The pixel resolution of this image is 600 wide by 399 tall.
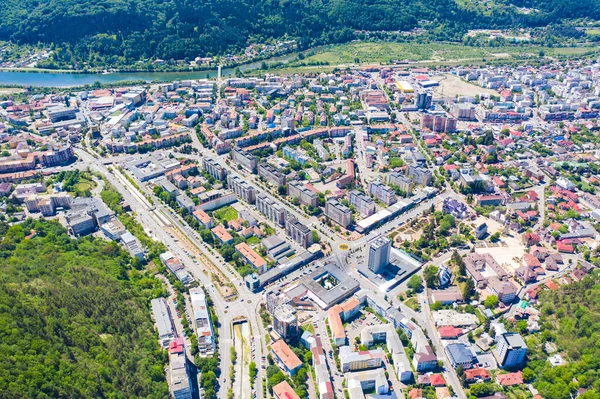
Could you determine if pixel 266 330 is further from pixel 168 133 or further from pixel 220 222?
pixel 168 133

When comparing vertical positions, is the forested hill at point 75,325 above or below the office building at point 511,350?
above

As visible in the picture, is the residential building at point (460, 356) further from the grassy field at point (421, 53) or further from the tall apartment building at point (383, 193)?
the grassy field at point (421, 53)

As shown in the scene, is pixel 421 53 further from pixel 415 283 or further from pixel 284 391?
pixel 284 391

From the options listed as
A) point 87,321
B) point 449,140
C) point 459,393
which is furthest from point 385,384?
point 449,140

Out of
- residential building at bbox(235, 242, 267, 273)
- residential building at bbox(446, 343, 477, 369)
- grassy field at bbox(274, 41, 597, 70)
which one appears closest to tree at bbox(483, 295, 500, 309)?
residential building at bbox(446, 343, 477, 369)

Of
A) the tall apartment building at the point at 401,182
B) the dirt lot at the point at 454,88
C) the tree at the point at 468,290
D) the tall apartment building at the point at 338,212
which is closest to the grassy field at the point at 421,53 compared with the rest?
the dirt lot at the point at 454,88

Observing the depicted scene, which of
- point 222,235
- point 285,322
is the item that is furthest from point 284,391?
point 222,235
